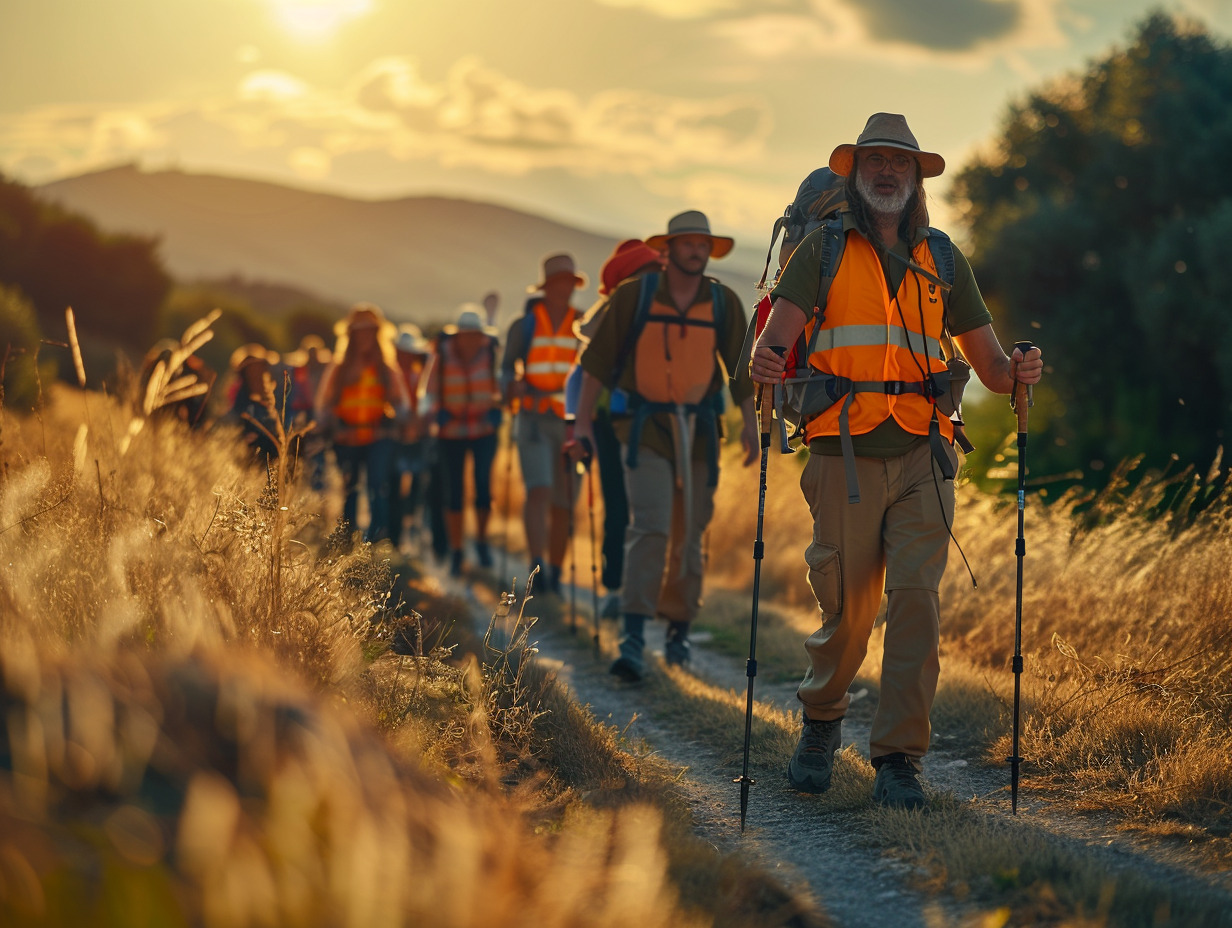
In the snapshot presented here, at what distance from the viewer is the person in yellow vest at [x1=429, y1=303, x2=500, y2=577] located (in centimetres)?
1225

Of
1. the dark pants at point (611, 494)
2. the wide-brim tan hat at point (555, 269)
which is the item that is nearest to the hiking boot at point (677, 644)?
the dark pants at point (611, 494)

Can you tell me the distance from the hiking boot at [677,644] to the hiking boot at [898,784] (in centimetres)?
320

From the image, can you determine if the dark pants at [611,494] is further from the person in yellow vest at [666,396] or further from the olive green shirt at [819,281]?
the olive green shirt at [819,281]

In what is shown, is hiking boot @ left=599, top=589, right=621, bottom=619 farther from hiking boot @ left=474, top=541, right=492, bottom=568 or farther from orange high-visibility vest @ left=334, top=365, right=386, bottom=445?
hiking boot @ left=474, top=541, right=492, bottom=568

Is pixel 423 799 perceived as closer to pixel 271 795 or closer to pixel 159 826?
pixel 271 795

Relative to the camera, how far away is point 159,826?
226 centimetres

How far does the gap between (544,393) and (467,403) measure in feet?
5.41

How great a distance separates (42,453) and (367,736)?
3.57 meters

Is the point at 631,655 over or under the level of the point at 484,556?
over

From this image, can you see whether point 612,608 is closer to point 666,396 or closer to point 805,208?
point 666,396

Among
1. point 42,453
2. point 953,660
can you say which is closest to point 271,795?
point 42,453

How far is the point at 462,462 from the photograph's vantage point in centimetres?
1247

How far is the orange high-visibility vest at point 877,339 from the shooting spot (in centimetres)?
466

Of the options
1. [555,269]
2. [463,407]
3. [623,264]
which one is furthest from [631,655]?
[463,407]
